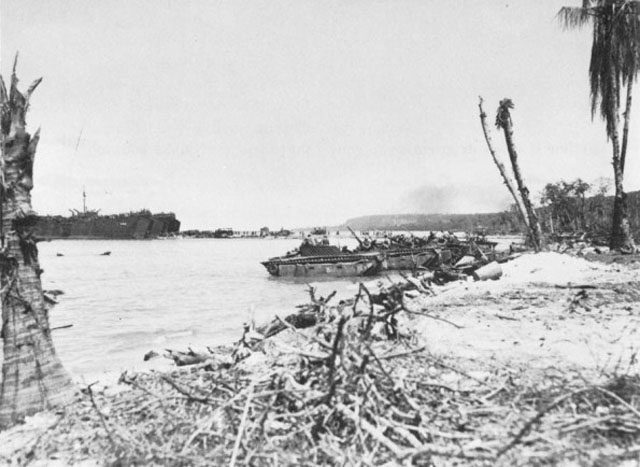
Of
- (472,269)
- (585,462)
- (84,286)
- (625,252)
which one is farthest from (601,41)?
(84,286)

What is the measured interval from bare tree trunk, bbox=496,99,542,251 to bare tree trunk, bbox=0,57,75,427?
57.6ft

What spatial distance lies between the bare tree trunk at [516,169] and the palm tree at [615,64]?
3.56 m

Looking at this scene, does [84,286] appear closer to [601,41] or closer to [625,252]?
[625,252]

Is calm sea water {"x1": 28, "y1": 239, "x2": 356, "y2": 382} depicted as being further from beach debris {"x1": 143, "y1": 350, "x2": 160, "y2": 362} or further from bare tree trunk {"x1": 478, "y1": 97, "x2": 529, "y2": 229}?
bare tree trunk {"x1": 478, "y1": 97, "x2": 529, "y2": 229}

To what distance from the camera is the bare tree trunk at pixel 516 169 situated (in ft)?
58.7

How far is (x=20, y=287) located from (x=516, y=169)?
59.5 ft

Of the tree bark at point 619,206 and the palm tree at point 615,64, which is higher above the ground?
the palm tree at point 615,64

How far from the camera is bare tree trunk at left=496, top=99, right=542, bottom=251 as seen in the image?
58.7 feet

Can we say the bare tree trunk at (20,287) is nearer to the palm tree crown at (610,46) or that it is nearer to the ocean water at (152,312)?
the ocean water at (152,312)

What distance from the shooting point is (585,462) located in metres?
2.26

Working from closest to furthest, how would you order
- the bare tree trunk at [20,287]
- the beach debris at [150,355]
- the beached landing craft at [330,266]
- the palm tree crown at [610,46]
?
the bare tree trunk at [20,287] → the beach debris at [150,355] → the palm tree crown at [610,46] → the beached landing craft at [330,266]

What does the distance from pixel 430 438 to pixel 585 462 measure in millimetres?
808

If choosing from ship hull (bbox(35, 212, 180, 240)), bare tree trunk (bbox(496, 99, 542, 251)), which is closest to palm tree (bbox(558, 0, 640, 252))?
bare tree trunk (bbox(496, 99, 542, 251))

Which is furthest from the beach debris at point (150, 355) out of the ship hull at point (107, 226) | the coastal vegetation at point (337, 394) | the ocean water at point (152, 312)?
the ship hull at point (107, 226)
